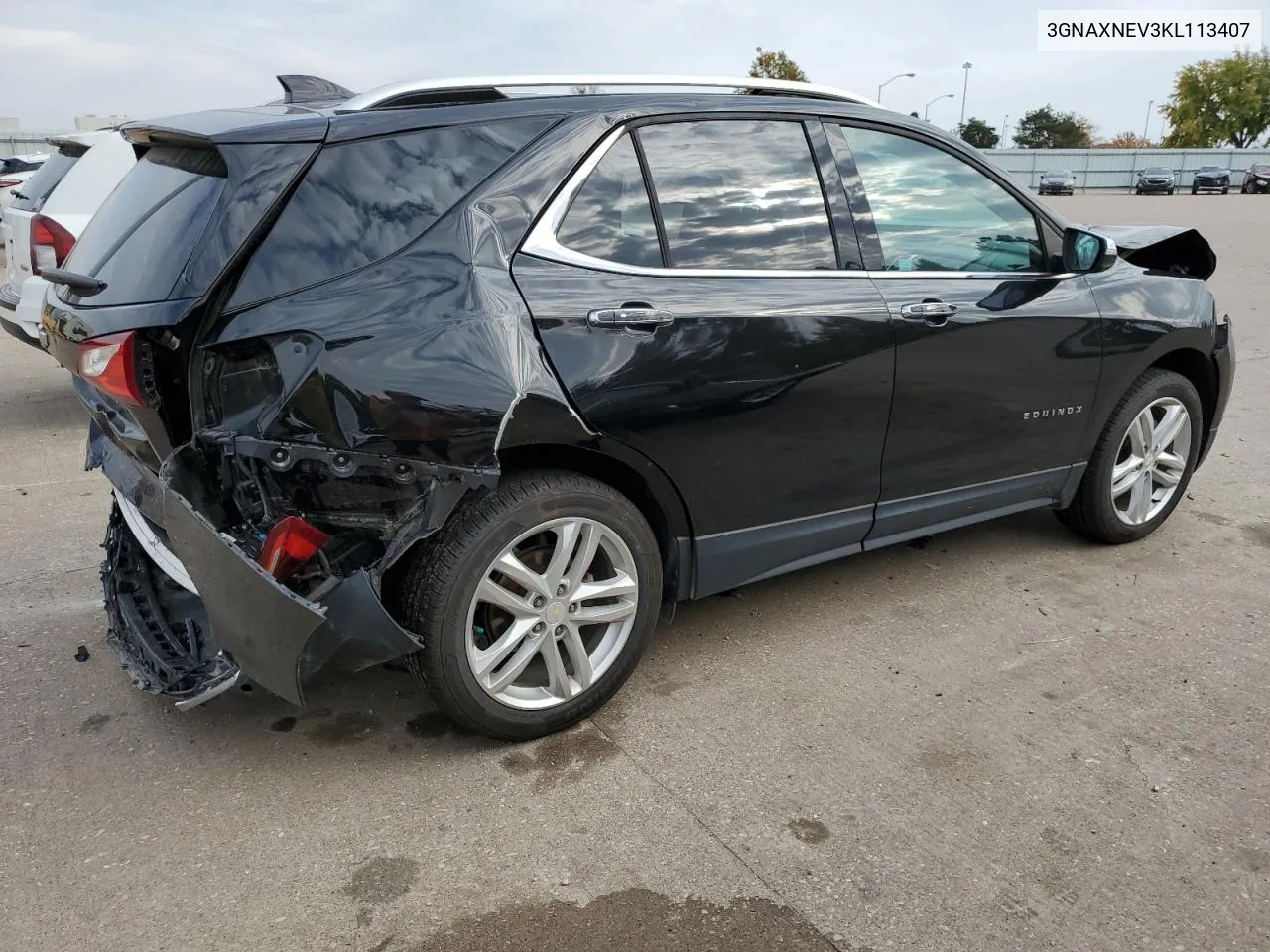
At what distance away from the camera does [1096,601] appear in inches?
159

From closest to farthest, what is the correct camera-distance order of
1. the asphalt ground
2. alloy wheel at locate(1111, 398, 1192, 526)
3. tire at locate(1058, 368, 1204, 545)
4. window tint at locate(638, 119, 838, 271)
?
the asphalt ground, window tint at locate(638, 119, 838, 271), tire at locate(1058, 368, 1204, 545), alloy wheel at locate(1111, 398, 1192, 526)

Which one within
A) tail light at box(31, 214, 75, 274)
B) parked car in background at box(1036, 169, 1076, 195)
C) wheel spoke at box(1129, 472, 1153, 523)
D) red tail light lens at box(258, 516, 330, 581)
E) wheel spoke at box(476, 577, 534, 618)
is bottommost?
parked car in background at box(1036, 169, 1076, 195)

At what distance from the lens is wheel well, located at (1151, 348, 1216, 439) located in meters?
4.55

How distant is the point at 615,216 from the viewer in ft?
9.96

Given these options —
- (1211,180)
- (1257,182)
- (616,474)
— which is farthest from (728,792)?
(1257,182)

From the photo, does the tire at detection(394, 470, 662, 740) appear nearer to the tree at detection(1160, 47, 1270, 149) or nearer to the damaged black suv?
the damaged black suv

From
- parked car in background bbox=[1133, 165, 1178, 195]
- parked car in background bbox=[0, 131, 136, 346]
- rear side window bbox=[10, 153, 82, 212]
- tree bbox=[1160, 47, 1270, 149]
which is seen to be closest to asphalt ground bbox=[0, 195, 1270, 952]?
parked car in background bbox=[0, 131, 136, 346]

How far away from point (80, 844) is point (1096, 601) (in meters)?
3.52

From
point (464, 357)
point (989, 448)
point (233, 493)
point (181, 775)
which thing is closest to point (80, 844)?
point (181, 775)

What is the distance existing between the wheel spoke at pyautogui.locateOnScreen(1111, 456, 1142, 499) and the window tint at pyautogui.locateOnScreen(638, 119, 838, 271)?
1859mm

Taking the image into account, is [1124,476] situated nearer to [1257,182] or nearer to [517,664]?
[517,664]

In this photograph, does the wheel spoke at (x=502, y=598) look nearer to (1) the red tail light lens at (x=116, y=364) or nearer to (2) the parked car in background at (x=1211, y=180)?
(1) the red tail light lens at (x=116, y=364)

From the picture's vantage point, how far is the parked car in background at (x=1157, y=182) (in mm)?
45844

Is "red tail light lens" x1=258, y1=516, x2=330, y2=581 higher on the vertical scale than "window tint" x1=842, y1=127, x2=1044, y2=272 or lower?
lower
